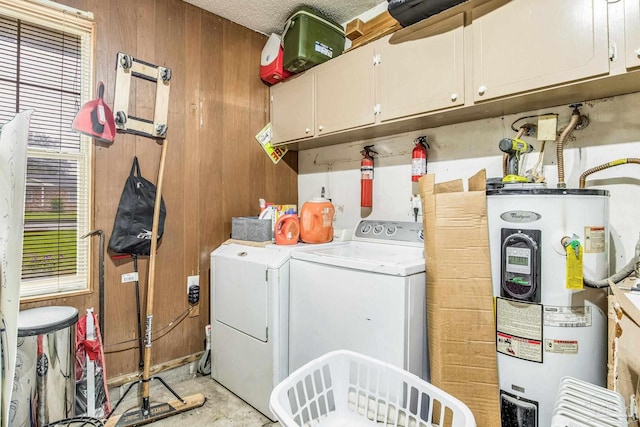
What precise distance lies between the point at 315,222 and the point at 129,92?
1.57 m

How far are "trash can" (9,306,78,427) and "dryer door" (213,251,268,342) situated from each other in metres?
0.88

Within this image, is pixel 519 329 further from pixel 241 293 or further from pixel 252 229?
pixel 252 229

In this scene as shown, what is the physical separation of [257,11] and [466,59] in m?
1.74

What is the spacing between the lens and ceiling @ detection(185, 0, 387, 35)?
8.45 feet

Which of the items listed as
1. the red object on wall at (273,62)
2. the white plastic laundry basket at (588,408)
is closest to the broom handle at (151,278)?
the red object on wall at (273,62)

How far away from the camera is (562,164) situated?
69.7 inches

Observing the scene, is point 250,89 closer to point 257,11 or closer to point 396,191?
point 257,11

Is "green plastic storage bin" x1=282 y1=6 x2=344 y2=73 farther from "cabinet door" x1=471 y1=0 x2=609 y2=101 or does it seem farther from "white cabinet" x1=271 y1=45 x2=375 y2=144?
"cabinet door" x1=471 y1=0 x2=609 y2=101

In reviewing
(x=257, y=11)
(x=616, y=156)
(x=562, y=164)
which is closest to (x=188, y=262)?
(x=257, y=11)

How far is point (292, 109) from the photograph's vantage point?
2.86 metres

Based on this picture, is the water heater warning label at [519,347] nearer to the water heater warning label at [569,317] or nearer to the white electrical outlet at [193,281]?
the water heater warning label at [569,317]

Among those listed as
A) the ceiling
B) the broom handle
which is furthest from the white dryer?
the ceiling

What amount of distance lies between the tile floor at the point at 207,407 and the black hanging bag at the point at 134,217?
100 cm

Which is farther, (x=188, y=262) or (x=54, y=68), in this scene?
(x=188, y=262)
